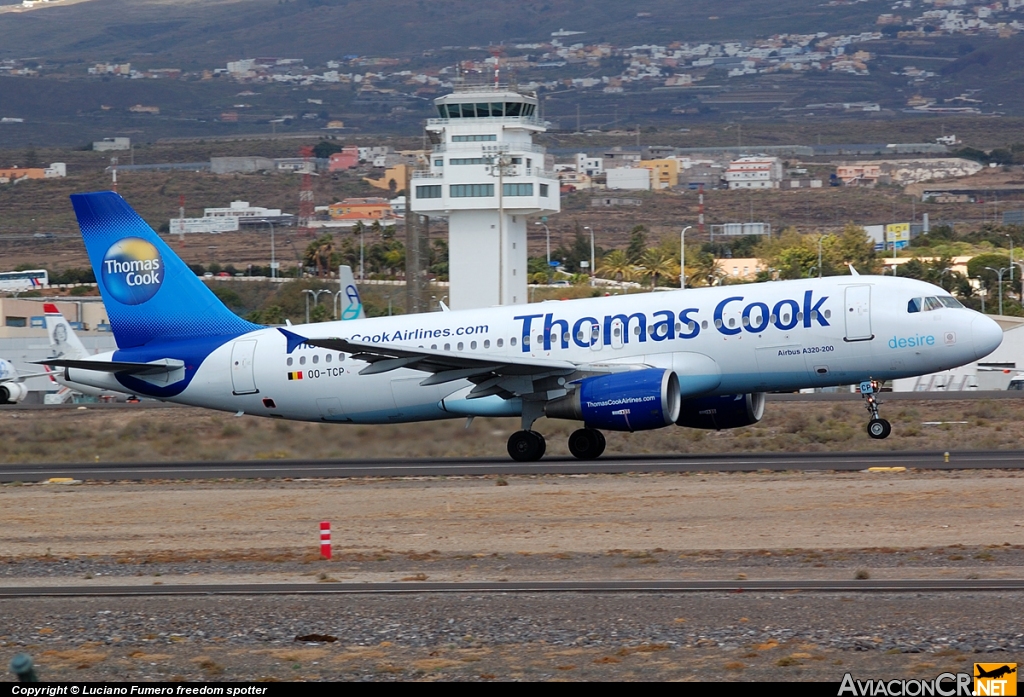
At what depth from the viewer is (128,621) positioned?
47.4 ft

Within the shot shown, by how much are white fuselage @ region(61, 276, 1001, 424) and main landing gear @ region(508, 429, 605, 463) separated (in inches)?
26.4

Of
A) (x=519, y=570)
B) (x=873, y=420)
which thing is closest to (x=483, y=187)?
(x=873, y=420)

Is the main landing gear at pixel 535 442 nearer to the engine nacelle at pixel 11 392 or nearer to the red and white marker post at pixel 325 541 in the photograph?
the red and white marker post at pixel 325 541

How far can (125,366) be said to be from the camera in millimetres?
32000

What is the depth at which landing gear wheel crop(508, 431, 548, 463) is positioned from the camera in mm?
30141

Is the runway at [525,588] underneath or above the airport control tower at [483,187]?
underneath

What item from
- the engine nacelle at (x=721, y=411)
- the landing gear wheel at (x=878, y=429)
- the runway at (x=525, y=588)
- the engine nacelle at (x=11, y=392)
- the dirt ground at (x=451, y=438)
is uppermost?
the engine nacelle at (x=721, y=411)

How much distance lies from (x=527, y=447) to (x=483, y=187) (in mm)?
57169

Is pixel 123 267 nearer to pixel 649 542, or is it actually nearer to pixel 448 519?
pixel 448 519

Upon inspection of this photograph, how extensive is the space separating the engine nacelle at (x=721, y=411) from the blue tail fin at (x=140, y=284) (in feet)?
33.9

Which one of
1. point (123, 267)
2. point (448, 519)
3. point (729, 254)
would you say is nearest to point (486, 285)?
point (123, 267)

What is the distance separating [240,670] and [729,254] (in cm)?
15632

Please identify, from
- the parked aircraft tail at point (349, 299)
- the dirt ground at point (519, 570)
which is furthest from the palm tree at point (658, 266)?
the dirt ground at point (519, 570)

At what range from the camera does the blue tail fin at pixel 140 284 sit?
108 ft
